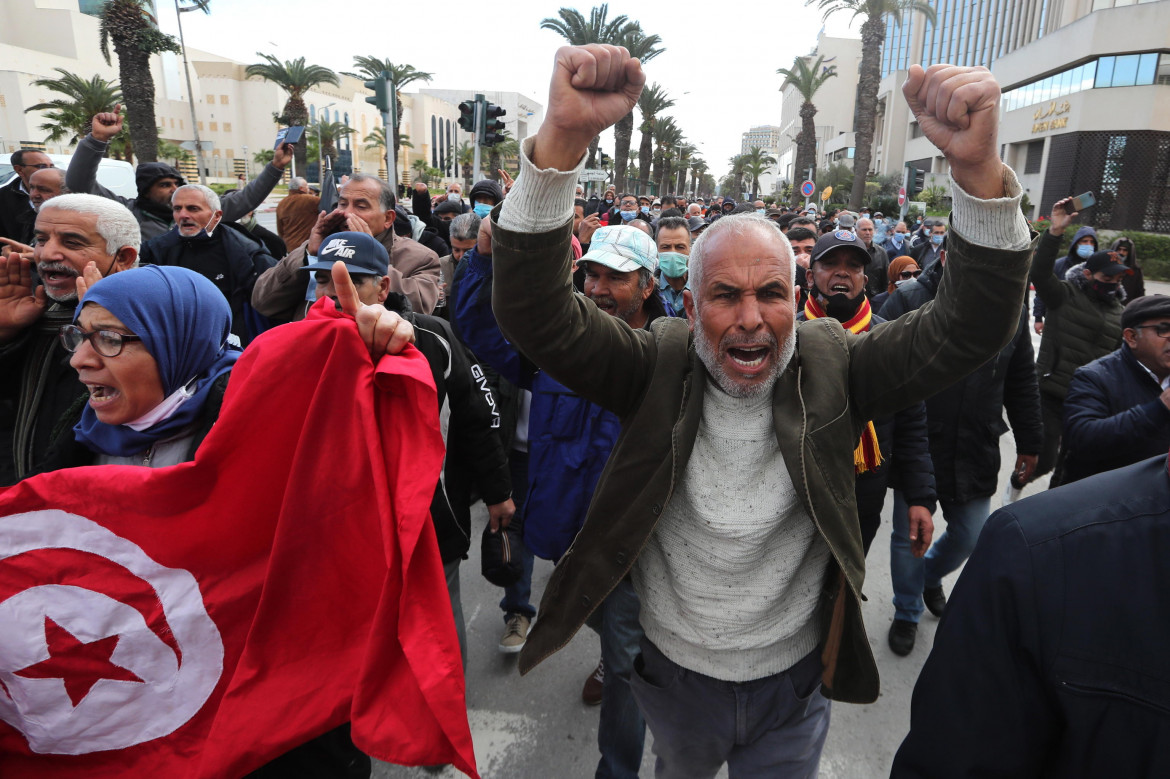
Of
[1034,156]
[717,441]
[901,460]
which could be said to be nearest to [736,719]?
[717,441]

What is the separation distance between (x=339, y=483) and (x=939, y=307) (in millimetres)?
1528

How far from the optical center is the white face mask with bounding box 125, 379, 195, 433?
1990 mm

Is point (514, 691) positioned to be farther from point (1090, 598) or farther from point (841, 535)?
point (1090, 598)

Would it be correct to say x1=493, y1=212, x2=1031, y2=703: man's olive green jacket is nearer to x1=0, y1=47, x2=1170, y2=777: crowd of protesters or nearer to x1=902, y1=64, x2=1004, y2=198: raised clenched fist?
x1=0, y1=47, x2=1170, y2=777: crowd of protesters

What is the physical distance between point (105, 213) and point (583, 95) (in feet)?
7.35

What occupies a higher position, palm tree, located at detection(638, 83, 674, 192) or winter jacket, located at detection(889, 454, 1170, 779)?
palm tree, located at detection(638, 83, 674, 192)

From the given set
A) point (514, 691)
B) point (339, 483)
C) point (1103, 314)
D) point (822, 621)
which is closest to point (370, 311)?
point (339, 483)

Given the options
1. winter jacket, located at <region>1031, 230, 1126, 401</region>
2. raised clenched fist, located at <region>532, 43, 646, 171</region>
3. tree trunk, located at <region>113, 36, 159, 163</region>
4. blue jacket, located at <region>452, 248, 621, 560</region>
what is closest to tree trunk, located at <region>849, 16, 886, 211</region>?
tree trunk, located at <region>113, 36, 159, 163</region>

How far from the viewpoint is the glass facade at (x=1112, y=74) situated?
3083 centimetres

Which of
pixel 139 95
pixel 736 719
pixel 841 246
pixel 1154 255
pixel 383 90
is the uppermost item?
pixel 139 95

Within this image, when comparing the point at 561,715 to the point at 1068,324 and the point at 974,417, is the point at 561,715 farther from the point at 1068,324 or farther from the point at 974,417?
the point at 1068,324

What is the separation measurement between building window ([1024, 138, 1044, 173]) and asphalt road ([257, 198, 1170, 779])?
4202 cm

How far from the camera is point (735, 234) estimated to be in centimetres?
180

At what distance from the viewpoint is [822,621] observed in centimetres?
194
